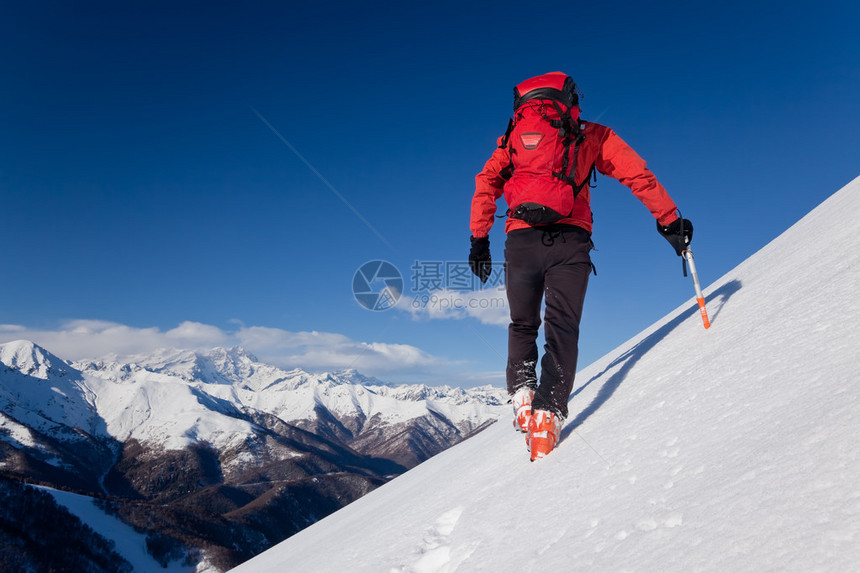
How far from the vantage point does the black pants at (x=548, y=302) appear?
4031mm

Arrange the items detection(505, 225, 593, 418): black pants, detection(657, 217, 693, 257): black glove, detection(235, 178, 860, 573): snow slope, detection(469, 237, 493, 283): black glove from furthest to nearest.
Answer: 1. detection(469, 237, 493, 283): black glove
2. detection(657, 217, 693, 257): black glove
3. detection(505, 225, 593, 418): black pants
4. detection(235, 178, 860, 573): snow slope

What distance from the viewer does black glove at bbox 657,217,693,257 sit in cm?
459

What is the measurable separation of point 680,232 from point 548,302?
1.56m

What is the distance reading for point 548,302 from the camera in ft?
13.9

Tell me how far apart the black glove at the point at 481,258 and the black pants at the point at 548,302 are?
58 centimetres

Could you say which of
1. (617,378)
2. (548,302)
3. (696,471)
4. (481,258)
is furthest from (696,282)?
(696,471)

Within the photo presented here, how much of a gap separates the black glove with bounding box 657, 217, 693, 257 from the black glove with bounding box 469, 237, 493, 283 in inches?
70.2

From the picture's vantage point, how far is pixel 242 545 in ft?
517

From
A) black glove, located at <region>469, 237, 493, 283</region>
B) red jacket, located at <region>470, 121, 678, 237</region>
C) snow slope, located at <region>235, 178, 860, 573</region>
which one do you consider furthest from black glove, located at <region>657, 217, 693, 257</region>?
black glove, located at <region>469, 237, 493, 283</region>

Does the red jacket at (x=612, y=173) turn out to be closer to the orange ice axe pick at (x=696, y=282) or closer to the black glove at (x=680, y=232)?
the black glove at (x=680, y=232)

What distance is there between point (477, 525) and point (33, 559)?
157 m

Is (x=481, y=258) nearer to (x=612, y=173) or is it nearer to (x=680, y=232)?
(x=612, y=173)

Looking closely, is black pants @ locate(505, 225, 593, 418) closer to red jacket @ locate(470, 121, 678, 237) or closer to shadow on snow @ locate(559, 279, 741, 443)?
red jacket @ locate(470, 121, 678, 237)

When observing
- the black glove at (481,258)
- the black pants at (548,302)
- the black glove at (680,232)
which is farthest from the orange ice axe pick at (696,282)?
the black glove at (481,258)
